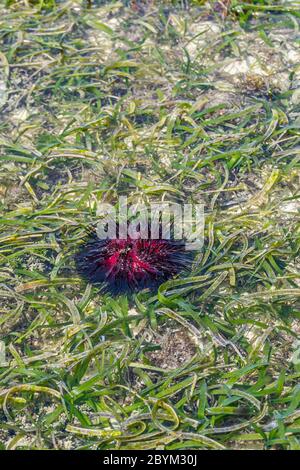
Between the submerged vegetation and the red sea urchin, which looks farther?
the red sea urchin

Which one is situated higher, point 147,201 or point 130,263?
point 130,263

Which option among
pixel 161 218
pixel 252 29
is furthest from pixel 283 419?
pixel 252 29

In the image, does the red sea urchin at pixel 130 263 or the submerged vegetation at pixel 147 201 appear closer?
the submerged vegetation at pixel 147 201

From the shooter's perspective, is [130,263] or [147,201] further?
[147,201]

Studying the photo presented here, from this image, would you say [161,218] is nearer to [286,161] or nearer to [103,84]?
[286,161]
